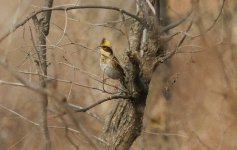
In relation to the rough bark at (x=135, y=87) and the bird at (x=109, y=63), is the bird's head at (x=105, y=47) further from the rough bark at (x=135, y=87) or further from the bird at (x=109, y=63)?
the rough bark at (x=135, y=87)

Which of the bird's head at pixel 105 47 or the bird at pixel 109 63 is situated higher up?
the bird's head at pixel 105 47

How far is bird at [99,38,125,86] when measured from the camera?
3061mm

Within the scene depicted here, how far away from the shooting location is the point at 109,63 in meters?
3.14

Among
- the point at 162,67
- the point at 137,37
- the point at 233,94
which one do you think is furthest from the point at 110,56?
the point at 162,67

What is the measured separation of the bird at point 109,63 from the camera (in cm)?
306

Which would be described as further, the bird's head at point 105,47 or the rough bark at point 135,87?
the bird's head at point 105,47

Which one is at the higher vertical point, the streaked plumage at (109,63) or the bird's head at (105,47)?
the bird's head at (105,47)

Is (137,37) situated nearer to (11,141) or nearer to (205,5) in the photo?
(205,5)

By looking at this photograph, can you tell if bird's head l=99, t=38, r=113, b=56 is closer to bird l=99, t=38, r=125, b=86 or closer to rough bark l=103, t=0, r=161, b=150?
bird l=99, t=38, r=125, b=86

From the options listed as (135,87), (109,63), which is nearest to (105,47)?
(109,63)

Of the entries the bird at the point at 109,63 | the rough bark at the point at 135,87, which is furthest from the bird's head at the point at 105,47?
the rough bark at the point at 135,87

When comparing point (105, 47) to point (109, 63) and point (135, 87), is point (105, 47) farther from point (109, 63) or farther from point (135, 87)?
point (135, 87)

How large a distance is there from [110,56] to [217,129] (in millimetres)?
3223

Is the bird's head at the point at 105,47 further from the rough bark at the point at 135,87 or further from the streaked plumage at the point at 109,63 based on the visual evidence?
the rough bark at the point at 135,87
